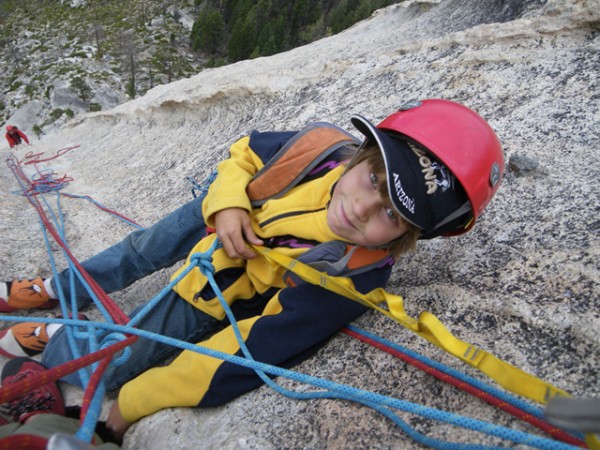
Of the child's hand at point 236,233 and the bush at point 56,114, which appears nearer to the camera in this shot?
the child's hand at point 236,233

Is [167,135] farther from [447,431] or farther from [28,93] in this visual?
[28,93]

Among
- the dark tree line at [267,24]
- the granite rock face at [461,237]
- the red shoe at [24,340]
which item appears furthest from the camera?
the dark tree line at [267,24]

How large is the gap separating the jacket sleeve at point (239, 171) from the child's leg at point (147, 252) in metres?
0.41

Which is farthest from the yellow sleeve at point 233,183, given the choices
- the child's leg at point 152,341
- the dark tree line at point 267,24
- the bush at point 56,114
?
the dark tree line at point 267,24

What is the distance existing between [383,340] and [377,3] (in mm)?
53595

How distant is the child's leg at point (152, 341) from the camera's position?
1.90 meters

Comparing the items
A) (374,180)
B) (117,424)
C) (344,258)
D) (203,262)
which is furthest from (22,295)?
(374,180)

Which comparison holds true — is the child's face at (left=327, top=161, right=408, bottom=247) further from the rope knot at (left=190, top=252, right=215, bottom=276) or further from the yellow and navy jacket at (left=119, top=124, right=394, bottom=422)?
the rope knot at (left=190, top=252, right=215, bottom=276)

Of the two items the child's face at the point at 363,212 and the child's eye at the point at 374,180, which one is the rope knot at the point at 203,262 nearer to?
the child's face at the point at 363,212

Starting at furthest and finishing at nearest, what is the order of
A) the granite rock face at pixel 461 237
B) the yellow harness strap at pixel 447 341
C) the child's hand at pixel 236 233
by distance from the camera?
the child's hand at pixel 236 233
the granite rock face at pixel 461 237
the yellow harness strap at pixel 447 341

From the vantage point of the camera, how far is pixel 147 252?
243cm

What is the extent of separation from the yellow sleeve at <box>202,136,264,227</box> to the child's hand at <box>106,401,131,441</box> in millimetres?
1001

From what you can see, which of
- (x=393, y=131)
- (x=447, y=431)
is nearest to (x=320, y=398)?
(x=447, y=431)

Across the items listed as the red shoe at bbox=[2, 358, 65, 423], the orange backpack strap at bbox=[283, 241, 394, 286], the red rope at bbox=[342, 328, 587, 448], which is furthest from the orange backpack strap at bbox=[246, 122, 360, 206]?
the red shoe at bbox=[2, 358, 65, 423]
